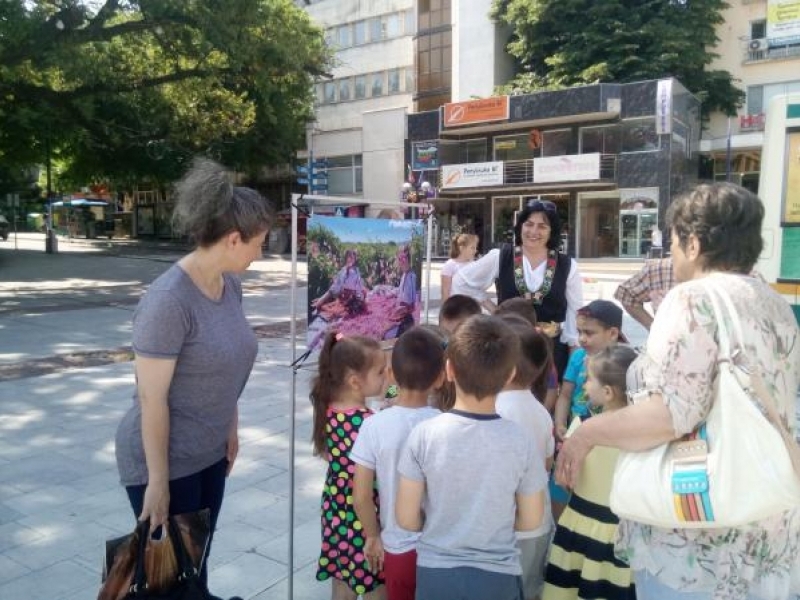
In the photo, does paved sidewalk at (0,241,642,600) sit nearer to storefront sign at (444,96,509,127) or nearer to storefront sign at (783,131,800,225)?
storefront sign at (783,131,800,225)

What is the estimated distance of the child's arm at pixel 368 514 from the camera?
222cm

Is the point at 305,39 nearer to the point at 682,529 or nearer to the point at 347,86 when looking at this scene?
the point at 682,529

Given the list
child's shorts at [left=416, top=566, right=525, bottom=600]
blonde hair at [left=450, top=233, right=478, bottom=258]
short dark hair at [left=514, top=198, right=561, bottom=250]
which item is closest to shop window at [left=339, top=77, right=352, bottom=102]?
blonde hair at [left=450, top=233, right=478, bottom=258]

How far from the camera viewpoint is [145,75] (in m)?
18.2

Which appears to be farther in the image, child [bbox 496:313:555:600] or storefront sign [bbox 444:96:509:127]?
storefront sign [bbox 444:96:509:127]

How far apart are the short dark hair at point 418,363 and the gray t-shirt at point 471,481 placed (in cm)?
31

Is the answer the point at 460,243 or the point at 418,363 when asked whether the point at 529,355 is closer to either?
the point at 418,363

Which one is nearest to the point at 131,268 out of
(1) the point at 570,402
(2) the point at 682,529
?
(1) the point at 570,402

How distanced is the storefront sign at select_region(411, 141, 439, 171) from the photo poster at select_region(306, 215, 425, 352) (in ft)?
95.7

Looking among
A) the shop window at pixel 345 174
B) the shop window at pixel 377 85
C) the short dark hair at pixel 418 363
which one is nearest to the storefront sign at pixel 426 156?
the shop window at pixel 345 174

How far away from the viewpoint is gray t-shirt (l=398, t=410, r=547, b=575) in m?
1.91

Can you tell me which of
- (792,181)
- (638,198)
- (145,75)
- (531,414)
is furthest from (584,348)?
(638,198)

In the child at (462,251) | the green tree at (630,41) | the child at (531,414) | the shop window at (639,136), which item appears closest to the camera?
the child at (531,414)

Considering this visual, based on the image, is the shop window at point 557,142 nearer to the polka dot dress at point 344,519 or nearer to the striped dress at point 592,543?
the striped dress at point 592,543
